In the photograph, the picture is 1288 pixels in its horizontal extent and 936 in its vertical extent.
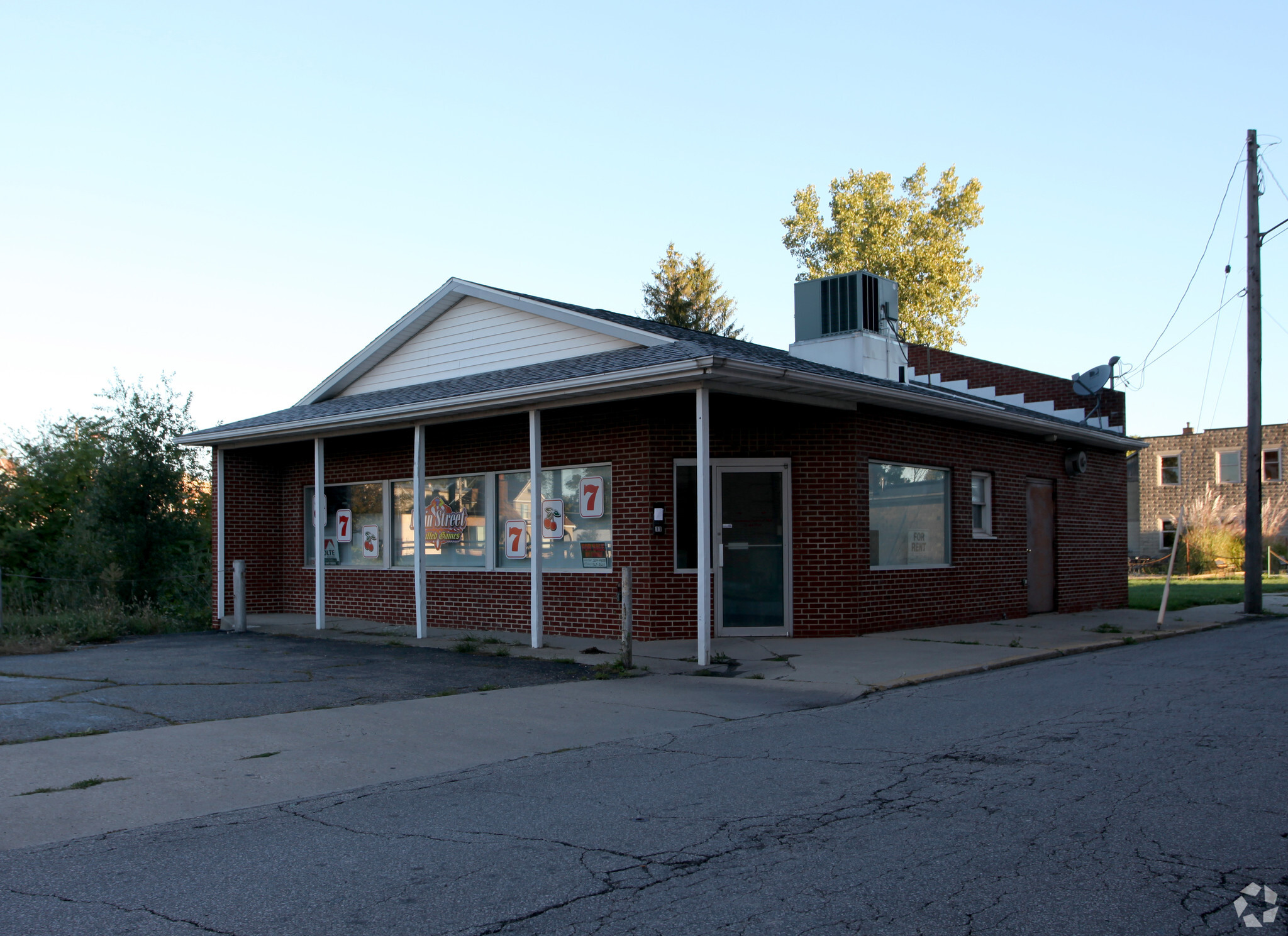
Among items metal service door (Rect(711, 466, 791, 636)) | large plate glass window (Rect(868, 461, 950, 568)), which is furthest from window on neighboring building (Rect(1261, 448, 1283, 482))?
metal service door (Rect(711, 466, 791, 636))

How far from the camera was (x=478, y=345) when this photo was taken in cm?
1678

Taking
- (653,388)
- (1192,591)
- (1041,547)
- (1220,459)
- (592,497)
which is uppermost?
(1220,459)

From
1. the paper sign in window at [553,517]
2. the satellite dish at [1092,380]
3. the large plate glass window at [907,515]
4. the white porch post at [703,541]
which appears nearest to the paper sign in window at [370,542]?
the paper sign in window at [553,517]

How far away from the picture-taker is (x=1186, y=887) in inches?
166

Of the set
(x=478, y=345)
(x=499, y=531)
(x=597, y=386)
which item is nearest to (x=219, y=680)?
(x=597, y=386)

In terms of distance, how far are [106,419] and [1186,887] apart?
24.1 meters

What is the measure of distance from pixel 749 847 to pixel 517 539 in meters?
10.6

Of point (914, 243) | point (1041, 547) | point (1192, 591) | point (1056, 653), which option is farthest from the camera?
point (914, 243)

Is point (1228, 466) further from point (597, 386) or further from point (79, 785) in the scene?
point (79, 785)

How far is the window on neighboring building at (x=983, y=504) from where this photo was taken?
16.9 metres

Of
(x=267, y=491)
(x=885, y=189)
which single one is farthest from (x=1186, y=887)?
(x=885, y=189)

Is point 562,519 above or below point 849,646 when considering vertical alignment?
above

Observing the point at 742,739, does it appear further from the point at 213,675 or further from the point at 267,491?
the point at 267,491

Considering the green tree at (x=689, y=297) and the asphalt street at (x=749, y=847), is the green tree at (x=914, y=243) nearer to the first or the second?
the green tree at (x=689, y=297)
